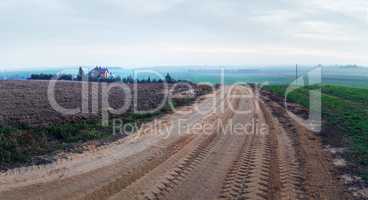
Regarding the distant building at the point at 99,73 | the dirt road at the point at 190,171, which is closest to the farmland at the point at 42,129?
the dirt road at the point at 190,171

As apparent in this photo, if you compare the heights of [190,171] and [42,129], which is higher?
[42,129]

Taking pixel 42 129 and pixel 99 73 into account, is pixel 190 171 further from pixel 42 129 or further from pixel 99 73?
pixel 99 73

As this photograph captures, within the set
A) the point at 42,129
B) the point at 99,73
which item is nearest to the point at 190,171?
the point at 42,129

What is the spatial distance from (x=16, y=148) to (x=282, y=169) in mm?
7030

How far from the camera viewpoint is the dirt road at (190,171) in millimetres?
9836

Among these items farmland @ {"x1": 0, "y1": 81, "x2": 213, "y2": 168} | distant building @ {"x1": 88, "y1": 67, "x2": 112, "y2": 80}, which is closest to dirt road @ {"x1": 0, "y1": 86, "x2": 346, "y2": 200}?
farmland @ {"x1": 0, "y1": 81, "x2": 213, "y2": 168}

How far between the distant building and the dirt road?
4803cm

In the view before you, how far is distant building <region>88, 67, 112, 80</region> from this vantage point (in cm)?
6574

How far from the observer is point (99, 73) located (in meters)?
67.5

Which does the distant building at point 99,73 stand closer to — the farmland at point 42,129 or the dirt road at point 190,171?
the farmland at point 42,129

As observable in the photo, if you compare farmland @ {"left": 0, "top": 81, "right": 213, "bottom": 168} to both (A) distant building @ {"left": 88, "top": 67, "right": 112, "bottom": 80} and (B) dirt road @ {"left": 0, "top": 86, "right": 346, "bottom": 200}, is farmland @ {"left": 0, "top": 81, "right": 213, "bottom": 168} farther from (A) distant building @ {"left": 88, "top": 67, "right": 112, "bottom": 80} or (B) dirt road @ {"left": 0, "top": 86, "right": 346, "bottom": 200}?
(A) distant building @ {"left": 88, "top": 67, "right": 112, "bottom": 80}

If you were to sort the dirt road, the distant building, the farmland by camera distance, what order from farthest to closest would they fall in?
the distant building
the farmland
the dirt road

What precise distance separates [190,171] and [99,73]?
57.1 meters

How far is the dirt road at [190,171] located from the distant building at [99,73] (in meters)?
48.0
